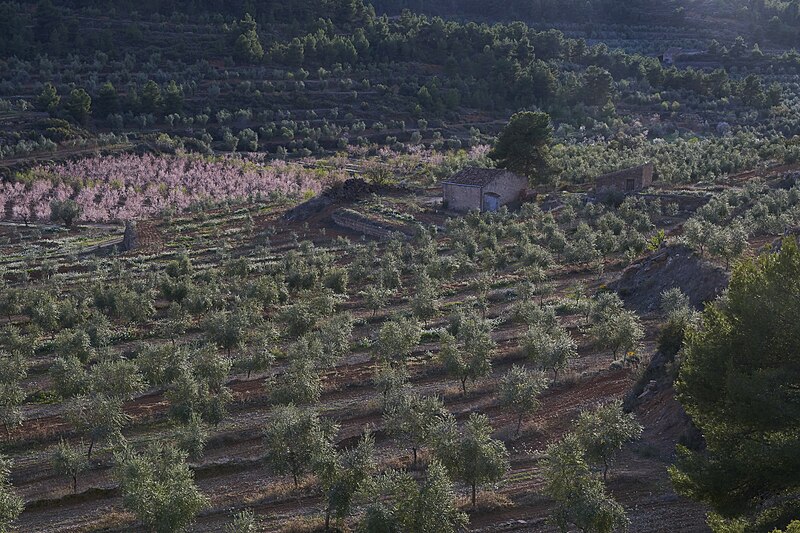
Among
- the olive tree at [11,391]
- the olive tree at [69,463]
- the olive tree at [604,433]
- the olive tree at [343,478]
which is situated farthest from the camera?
the olive tree at [11,391]

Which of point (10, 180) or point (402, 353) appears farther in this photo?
point (10, 180)

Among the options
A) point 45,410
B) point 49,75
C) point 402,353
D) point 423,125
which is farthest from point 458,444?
point 49,75

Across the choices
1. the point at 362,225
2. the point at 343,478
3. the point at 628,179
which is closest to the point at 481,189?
the point at 362,225

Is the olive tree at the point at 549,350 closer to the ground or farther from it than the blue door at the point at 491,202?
farther from it

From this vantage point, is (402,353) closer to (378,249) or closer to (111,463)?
(111,463)

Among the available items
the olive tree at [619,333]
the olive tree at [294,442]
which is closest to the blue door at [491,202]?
the olive tree at [619,333]

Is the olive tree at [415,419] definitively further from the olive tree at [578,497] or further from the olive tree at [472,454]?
the olive tree at [578,497]

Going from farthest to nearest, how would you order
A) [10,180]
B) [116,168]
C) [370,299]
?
[116,168] < [10,180] < [370,299]

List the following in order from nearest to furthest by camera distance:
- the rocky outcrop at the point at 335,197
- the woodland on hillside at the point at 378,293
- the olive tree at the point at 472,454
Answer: the woodland on hillside at the point at 378,293 → the olive tree at the point at 472,454 → the rocky outcrop at the point at 335,197
